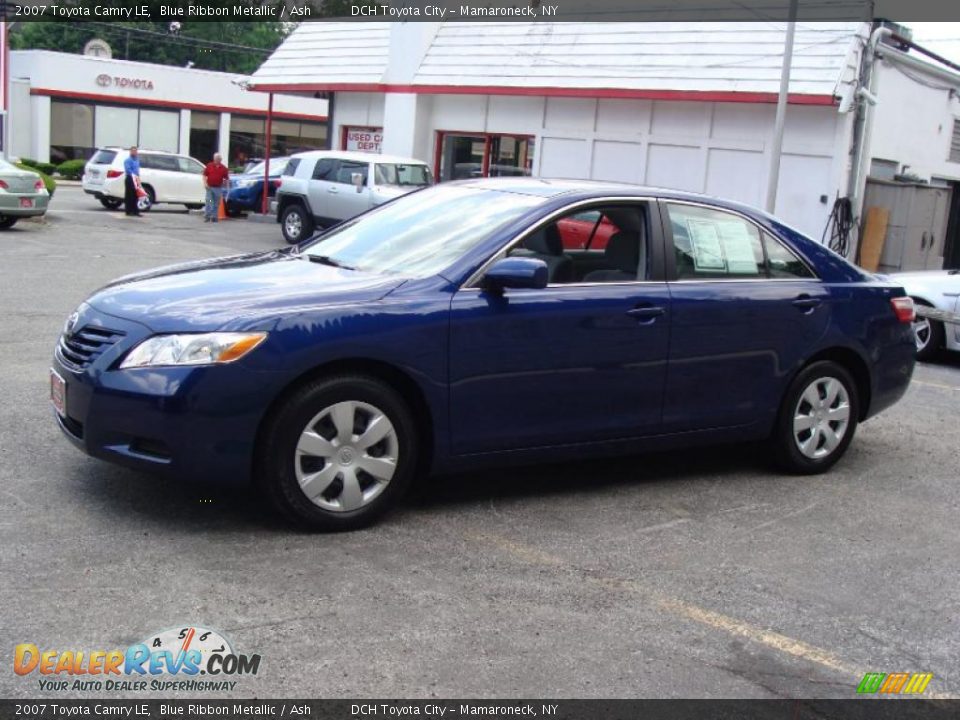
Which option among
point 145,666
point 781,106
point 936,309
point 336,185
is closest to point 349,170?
point 336,185

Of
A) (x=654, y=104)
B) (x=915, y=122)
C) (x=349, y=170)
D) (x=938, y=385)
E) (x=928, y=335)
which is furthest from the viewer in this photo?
(x=349, y=170)

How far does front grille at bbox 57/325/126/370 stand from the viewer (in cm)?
485

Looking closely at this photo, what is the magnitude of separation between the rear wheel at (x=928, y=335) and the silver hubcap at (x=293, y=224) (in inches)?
563

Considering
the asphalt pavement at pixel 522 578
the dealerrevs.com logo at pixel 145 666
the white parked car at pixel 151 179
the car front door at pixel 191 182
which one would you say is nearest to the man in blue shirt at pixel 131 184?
the white parked car at pixel 151 179

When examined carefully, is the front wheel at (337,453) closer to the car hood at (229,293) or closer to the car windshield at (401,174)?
the car hood at (229,293)

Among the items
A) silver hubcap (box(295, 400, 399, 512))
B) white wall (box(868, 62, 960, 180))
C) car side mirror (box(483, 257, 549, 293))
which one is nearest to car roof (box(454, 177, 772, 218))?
car side mirror (box(483, 257, 549, 293))

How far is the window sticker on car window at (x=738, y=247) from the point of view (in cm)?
621

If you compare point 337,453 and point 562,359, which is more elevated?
point 562,359

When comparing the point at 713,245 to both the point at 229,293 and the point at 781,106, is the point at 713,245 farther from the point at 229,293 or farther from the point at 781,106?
the point at 781,106

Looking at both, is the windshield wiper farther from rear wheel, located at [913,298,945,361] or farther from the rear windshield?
the rear windshield

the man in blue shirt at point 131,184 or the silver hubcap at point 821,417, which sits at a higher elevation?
the man in blue shirt at point 131,184

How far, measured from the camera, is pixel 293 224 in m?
23.0

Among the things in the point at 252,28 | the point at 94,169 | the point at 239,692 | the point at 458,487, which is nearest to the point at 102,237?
the point at 94,169

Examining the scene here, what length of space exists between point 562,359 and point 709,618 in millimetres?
1597
